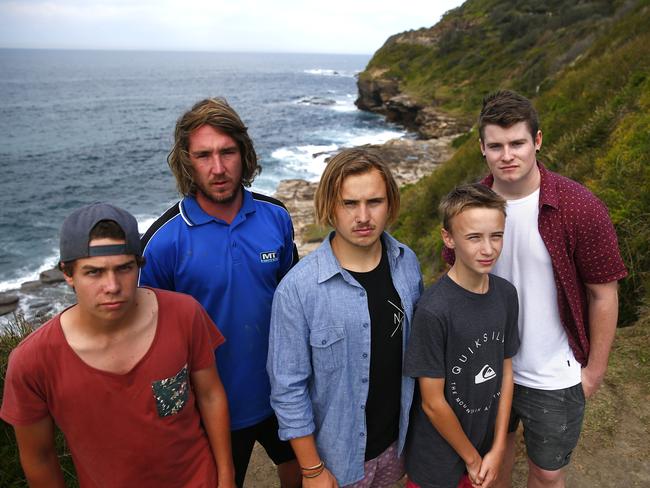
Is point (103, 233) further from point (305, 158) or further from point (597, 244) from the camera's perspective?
point (305, 158)

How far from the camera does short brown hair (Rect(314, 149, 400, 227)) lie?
224 cm

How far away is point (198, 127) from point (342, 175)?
0.89 m

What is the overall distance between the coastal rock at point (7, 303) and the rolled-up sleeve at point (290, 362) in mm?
16373

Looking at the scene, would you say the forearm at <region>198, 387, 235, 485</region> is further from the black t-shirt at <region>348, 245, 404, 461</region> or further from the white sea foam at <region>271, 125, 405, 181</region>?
the white sea foam at <region>271, 125, 405, 181</region>

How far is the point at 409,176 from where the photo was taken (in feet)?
71.5

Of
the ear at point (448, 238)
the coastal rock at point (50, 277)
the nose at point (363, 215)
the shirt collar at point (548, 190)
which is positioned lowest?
the coastal rock at point (50, 277)

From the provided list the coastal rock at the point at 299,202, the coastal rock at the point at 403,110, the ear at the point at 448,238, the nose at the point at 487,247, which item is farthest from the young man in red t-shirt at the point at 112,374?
the coastal rock at the point at 403,110

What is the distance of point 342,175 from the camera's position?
224 cm

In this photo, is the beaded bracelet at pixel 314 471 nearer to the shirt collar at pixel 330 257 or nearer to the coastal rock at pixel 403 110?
the shirt collar at pixel 330 257

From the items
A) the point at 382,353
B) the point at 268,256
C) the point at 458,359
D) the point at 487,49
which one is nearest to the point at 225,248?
the point at 268,256

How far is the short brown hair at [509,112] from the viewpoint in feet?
7.86

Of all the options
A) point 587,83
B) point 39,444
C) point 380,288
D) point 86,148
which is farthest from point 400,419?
point 86,148

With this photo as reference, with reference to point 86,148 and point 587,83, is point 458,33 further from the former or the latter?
A: point 587,83

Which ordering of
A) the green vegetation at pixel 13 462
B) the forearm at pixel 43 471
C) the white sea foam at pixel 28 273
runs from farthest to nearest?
the white sea foam at pixel 28 273 < the green vegetation at pixel 13 462 < the forearm at pixel 43 471
